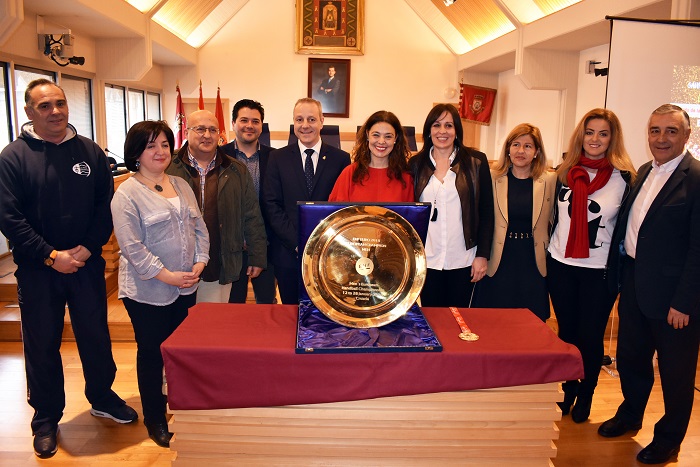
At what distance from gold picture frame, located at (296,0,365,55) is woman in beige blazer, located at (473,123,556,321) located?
26.7 ft

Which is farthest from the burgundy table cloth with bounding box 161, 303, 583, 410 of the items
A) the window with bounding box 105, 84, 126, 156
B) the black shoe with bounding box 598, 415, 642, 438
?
the window with bounding box 105, 84, 126, 156

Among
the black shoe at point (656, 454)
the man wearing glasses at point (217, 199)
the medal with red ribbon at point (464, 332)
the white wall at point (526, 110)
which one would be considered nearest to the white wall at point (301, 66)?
the white wall at point (526, 110)

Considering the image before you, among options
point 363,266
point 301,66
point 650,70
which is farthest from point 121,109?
point 363,266

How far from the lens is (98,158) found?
2574 mm

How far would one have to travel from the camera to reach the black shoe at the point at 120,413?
109 inches

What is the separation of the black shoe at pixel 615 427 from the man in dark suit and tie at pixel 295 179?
68.2 inches

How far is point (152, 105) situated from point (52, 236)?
8.31m

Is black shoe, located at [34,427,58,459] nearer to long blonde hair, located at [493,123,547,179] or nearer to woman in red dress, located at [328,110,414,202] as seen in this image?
woman in red dress, located at [328,110,414,202]

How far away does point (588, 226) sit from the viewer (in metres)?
2.64

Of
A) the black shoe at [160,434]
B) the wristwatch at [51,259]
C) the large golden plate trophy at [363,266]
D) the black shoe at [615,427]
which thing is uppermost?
the large golden plate trophy at [363,266]

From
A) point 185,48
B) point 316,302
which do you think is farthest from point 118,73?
point 316,302

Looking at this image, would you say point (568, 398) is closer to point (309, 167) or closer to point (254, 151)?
point (309, 167)

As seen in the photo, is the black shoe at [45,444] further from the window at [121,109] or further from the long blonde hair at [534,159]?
the window at [121,109]

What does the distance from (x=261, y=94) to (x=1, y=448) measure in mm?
8708
